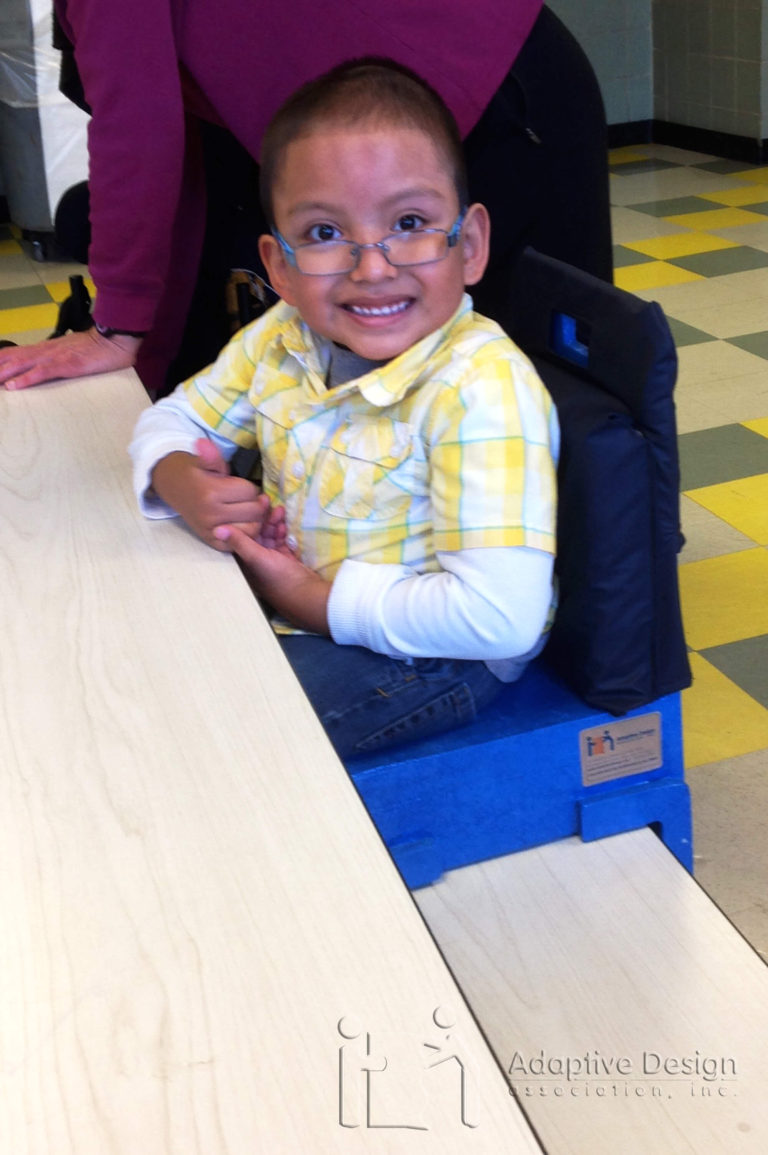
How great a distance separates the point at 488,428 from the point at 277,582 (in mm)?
249

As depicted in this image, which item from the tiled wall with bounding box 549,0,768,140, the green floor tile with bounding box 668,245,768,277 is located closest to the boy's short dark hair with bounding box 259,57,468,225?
the green floor tile with bounding box 668,245,768,277

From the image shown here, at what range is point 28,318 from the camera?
4117mm

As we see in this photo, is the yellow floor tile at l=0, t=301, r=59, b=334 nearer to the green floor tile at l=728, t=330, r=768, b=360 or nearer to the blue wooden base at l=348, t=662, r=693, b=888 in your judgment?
the green floor tile at l=728, t=330, r=768, b=360

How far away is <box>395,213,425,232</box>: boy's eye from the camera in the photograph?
1.09m

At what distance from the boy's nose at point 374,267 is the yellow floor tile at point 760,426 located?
5.89 ft

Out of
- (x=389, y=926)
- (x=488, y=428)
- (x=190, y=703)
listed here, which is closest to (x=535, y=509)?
(x=488, y=428)

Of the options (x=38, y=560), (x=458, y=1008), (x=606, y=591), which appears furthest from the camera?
(x=606, y=591)

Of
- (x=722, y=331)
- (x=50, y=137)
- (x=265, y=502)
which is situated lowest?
(x=722, y=331)

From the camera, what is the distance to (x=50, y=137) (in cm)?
452

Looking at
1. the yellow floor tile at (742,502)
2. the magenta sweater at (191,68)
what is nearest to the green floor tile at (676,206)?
the yellow floor tile at (742,502)

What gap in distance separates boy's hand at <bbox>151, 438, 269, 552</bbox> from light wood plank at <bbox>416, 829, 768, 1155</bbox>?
0.41 m

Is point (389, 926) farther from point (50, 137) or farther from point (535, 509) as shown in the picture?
point (50, 137)

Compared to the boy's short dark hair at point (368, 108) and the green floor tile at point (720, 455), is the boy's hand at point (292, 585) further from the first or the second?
the green floor tile at point (720, 455)
